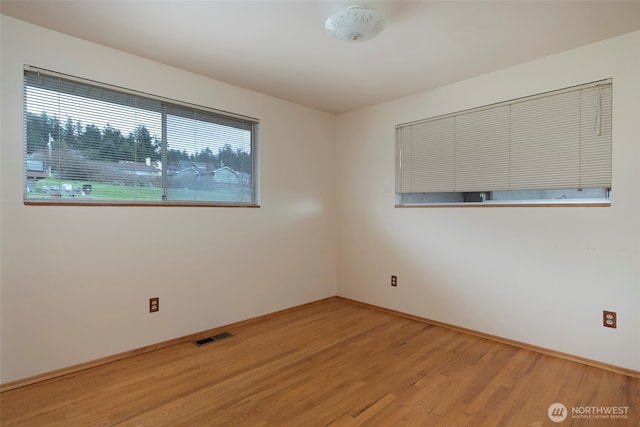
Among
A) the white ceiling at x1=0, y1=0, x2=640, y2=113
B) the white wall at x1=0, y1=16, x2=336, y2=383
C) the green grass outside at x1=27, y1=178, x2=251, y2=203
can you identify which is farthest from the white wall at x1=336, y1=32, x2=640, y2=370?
the green grass outside at x1=27, y1=178, x2=251, y2=203

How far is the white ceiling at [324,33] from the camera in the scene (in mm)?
1977

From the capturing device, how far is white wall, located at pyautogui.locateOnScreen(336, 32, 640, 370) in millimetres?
2307

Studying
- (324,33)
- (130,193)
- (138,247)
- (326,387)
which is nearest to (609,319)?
(326,387)

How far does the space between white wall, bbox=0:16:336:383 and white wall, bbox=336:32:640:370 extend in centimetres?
73

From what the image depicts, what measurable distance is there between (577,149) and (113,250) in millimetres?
3694

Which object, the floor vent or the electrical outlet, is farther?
the floor vent

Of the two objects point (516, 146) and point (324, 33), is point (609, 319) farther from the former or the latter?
point (324, 33)

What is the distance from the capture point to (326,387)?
2115 millimetres

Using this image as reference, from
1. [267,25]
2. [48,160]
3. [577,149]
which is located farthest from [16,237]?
[577,149]

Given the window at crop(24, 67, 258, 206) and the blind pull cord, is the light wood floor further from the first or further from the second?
the blind pull cord

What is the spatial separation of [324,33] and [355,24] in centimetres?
36

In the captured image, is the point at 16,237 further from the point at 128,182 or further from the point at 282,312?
the point at 282,312

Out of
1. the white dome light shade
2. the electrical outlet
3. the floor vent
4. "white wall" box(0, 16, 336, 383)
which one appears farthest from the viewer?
the floor vent

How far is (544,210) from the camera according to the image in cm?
264
